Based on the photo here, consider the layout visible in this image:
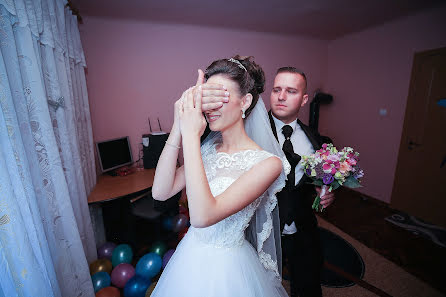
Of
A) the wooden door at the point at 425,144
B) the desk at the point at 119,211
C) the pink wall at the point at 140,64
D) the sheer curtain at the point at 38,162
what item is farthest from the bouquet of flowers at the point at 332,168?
the wooden door at the point at 425,144

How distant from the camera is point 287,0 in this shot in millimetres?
2799

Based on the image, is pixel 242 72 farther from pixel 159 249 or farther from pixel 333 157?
pixel 159 249

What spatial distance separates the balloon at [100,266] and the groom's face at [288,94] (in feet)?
7.79

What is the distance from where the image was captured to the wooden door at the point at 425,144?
3443 mm

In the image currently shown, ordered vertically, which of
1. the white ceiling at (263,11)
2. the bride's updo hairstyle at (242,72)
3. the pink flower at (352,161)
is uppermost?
the white ceiling at (263,11)

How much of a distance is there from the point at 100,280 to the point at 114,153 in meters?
1.68

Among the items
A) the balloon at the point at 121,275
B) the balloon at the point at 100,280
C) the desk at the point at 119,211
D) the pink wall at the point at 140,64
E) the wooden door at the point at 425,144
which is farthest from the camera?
the wooden door at the point at 425,144

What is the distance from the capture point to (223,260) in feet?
3.69

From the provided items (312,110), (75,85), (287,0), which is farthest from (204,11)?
(312,110)

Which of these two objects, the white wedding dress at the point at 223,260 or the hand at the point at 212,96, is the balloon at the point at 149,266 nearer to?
the white wedding dress at the point at 223,260

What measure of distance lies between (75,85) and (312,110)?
4.43m

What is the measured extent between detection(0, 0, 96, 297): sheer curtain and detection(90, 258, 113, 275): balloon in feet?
0.65

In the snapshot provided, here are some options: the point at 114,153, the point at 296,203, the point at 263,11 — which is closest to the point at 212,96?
the point at 296,203

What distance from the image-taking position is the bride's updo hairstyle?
1.14 metres
